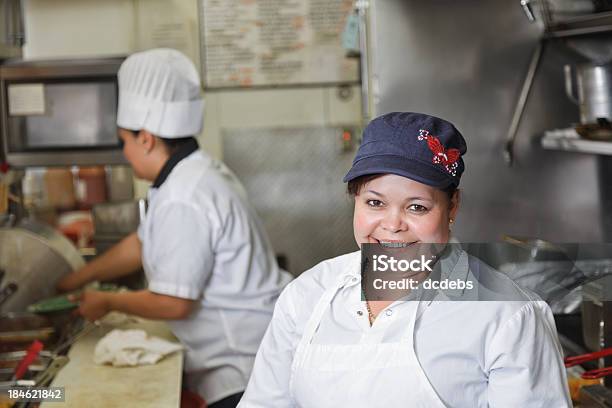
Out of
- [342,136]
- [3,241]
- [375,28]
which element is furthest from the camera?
[342,136]

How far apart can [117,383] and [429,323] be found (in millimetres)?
1107

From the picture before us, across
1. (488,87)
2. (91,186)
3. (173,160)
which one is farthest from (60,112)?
(488,87)

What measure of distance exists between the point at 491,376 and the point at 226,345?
4.23ft

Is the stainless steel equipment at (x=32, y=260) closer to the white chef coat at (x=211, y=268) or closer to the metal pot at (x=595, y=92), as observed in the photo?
the white chef coat at (x=211, y=268)

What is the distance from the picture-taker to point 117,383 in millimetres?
2166

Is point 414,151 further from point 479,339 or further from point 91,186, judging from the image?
point 91,186

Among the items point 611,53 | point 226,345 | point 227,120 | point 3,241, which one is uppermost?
point 611,53

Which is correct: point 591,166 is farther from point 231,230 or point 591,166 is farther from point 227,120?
point 227,120

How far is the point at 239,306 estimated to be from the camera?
8.05ft

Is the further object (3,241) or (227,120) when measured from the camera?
(227,120)

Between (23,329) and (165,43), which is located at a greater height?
(165,43)

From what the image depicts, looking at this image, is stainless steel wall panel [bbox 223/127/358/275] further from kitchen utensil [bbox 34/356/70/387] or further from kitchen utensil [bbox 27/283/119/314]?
kitchen utensil [bbox 34/356/70/387]

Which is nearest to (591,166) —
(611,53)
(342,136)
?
(611,53)

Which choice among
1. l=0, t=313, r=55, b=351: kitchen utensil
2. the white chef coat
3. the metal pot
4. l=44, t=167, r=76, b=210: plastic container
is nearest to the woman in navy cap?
the metal pot
